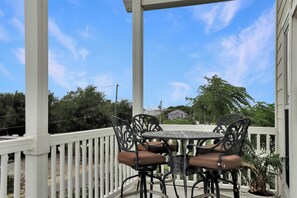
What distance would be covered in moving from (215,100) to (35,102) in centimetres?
349

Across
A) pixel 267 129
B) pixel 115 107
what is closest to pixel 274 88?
pixel 267 129

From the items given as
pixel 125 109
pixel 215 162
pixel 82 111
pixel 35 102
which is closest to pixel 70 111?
pixel 82 111

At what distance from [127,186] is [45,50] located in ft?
8.51

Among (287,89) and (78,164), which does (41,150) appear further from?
(287,89)

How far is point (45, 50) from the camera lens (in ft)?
7.55

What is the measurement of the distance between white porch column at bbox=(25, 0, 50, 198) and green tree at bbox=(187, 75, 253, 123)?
3092 mm

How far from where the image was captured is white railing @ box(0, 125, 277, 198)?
207 cm

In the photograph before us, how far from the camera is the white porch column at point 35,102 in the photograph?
216cm

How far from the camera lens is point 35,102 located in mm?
2197

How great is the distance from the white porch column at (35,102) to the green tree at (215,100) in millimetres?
3092

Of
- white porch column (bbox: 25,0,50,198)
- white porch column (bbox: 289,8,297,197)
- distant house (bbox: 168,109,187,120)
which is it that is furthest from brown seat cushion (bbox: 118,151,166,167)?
distant house (bbox: 168,109,187,120)

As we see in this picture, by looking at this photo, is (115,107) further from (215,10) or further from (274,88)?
(215,10)

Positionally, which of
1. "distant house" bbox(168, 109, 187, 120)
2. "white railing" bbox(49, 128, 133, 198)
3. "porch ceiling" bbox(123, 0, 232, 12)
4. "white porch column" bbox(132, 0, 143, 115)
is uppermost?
"porch ceiling" bbox(123, 0, 232, 12)

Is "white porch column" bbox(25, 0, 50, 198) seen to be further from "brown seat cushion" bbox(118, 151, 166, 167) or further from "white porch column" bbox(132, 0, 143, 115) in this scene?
"white porch column" bbox(132, 0, 143, 115)
